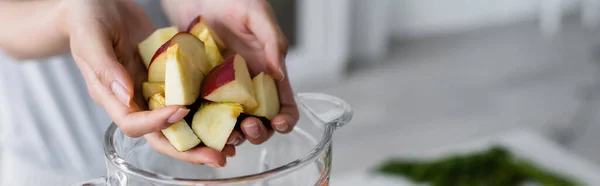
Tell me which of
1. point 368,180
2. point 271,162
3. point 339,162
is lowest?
point 339,162

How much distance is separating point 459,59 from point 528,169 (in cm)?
131

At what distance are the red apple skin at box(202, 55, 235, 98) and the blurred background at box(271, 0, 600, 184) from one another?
1313 millimetres

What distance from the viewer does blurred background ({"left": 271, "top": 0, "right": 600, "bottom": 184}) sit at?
2051 mm

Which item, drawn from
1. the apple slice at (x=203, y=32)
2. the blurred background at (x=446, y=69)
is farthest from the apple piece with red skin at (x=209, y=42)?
the blurred background at (x=446, y=69)

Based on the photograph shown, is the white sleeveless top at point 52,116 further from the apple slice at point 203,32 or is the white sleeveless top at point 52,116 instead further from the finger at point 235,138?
the finger at point 235,138

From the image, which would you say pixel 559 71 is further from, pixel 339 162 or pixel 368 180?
pixel 368 180

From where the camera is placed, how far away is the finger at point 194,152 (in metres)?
0.48

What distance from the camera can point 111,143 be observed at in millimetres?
490

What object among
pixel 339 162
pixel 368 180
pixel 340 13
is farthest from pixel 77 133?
pixel 340 13

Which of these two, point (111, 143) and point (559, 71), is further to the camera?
Answer: point (559, 71)

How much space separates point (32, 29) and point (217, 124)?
1.00 feet

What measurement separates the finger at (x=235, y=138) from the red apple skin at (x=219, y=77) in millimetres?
37

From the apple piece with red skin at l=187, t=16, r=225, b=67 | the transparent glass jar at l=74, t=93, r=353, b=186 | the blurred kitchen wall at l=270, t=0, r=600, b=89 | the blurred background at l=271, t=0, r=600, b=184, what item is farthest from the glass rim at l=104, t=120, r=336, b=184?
the blurred kitchen wall at l=270, t=0, r=600, b=89

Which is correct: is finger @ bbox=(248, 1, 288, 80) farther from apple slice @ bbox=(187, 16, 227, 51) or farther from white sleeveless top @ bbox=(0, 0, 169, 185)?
white sleeveless top @ bbox=(0, 0, 169, 185)
